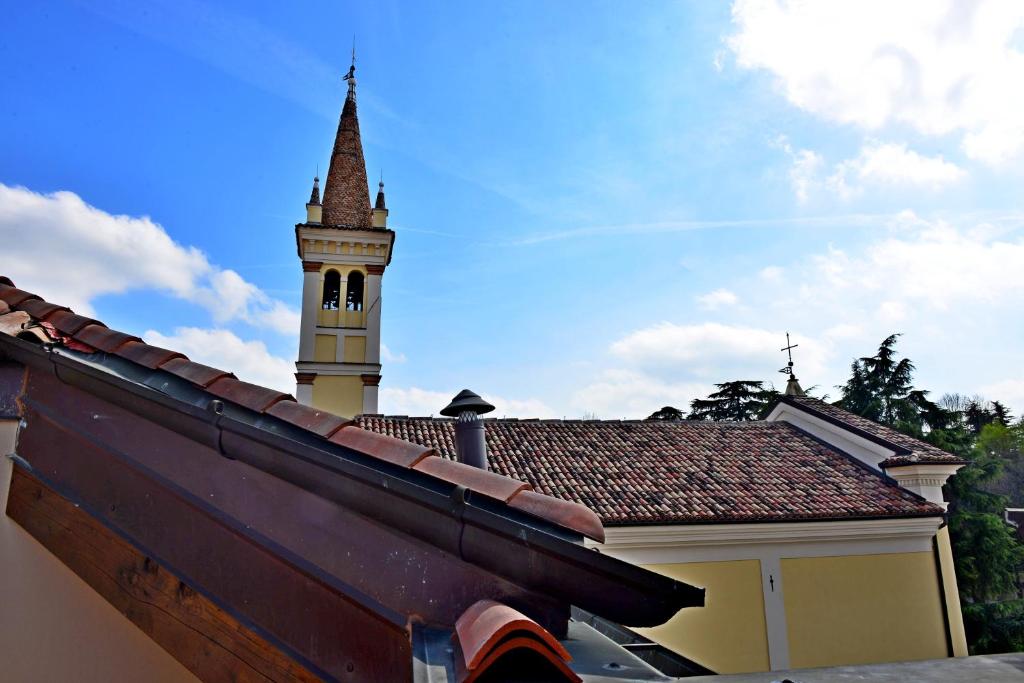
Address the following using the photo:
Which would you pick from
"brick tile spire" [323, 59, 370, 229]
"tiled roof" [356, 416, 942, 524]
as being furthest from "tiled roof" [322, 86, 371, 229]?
"tiled roof" [356, 416, 942, 524]

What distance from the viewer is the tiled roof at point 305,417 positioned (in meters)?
1.61

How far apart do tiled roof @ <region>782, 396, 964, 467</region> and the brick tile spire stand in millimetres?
13778

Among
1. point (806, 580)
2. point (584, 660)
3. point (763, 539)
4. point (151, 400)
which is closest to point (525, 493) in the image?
point (584, 660)

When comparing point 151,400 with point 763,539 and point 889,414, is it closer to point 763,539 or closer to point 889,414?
point 763,539

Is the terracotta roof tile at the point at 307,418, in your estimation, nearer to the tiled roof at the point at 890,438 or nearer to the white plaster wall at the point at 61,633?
the white plaster wall at the point at 61,633

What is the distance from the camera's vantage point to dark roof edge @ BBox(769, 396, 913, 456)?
38.5 ft

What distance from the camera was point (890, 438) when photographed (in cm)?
1238

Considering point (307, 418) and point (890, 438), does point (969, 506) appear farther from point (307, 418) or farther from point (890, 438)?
point (307, 418)

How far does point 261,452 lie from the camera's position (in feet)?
5.76

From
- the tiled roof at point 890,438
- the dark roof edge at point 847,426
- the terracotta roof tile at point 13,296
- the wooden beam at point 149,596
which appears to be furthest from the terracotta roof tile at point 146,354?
the dark roof edge at point 847,426

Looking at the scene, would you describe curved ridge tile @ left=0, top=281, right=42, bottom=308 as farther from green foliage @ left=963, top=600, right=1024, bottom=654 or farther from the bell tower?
green foliage @ left=963, top=600, right=1024, bottom=654

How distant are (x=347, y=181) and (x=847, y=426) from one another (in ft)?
54.9

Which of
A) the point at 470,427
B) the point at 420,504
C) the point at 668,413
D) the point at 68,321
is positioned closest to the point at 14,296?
the point at 68,321

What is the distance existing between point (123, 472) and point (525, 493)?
1.55 metres
